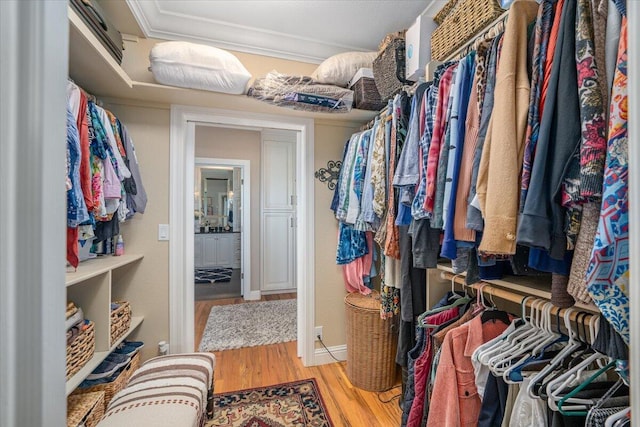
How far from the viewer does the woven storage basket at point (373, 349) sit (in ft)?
6.33

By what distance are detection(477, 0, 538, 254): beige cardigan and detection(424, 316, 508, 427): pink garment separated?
0.51 meters

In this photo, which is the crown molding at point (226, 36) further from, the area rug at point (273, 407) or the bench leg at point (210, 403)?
the area rug at point (273, 407)

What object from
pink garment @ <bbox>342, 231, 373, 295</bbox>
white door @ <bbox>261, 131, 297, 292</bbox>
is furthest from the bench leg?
white door @ <bbox>261, 131, 297, 292</bbox>

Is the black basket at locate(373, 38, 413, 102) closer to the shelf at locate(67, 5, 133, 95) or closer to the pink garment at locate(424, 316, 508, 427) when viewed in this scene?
the pink garment at locate(424, 316, 508, 427)

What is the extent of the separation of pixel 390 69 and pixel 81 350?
2.23 metres

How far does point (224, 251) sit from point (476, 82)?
4.78m

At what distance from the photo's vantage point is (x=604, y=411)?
696 millimetres

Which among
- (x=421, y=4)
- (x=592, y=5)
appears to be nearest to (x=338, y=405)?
(x=592, y=5)

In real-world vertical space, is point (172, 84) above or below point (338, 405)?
above

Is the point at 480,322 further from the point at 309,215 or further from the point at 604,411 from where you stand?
the point at 309,215

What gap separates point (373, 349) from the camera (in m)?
1.94

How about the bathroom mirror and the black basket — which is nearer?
the black basket

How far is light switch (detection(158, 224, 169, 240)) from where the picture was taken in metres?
2.02

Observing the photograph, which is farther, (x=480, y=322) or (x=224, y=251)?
(x=224, y=251)
